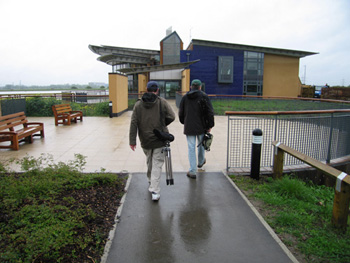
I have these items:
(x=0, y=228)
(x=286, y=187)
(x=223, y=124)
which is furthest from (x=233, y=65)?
(x=0, y=228)

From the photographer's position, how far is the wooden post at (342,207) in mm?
3654

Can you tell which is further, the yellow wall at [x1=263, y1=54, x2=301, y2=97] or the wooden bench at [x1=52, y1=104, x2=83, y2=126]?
the yellow wall at [x1=263, y1=54, x2=301, y2=97]

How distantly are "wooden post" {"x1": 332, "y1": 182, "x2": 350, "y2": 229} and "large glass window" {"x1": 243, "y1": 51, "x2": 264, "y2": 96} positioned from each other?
1242 inches

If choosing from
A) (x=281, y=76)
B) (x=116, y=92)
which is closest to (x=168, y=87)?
(x=281, y=76)

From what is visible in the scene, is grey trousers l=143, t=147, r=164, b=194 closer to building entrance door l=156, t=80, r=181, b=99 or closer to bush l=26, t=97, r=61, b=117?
bush l=26, t=97, r=61, b=117

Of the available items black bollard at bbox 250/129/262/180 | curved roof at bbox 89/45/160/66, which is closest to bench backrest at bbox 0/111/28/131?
black bollard at bbox 250/129/262/180

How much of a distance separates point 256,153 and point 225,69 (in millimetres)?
28964

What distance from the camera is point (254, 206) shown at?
434 cm

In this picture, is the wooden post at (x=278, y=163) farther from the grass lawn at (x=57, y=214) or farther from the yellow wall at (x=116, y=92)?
the yellow wall at (x=116, y=92)

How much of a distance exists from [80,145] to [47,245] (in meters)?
5.68

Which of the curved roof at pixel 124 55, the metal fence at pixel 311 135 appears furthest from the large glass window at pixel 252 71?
the metal fence at pixel 311 135

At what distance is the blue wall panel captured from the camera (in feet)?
107

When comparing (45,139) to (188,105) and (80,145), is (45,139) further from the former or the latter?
(188,105)

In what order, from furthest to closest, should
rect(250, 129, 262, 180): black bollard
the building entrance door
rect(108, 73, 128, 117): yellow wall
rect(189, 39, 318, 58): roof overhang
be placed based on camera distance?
1. the building entrance door
2. rect(189, 39, 318, 58): roof overhang
3. rect(108, 73, 128, 117): yellow wall
4. rect(250, 129, 262, 180): black bollard
